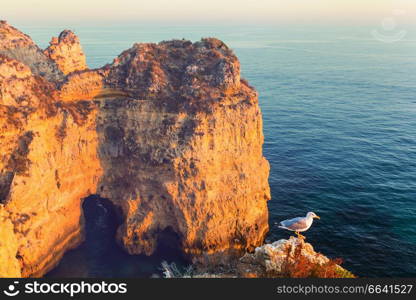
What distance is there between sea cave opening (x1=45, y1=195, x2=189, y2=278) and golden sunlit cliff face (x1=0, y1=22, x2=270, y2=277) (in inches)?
46.9

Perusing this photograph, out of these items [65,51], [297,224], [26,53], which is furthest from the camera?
[65,51]

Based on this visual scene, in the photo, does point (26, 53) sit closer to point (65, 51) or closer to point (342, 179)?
point (65, 51)

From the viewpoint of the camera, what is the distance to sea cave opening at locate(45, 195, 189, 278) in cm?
4234

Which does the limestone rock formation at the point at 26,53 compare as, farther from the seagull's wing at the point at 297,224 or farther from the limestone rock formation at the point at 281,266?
the seagull's wing at the point at 297,224

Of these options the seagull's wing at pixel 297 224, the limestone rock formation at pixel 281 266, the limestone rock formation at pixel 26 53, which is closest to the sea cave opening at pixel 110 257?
the limestone rock formation at pixel 281 266

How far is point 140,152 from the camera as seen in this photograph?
144 ft

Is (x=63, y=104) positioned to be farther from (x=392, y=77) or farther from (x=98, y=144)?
(x=392, y=77)

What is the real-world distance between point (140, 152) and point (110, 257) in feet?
51.2

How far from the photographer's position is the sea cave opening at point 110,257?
42.3 metres

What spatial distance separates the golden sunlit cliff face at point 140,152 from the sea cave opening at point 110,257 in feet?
3.91

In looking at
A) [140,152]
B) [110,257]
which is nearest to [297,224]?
[140,152]

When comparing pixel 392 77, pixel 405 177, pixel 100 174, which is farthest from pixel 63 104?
pixel 392 77

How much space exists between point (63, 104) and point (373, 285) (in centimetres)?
3966

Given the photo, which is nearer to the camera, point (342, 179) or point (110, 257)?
point (110, 257)
